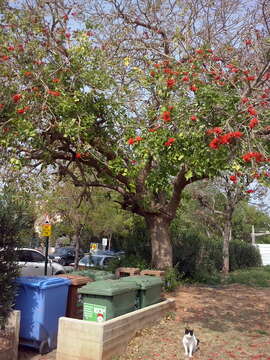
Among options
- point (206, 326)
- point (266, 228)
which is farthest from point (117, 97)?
point (266, 228)

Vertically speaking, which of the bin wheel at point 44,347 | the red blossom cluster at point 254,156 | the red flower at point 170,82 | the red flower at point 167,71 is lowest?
the bin wheel at point 44,347

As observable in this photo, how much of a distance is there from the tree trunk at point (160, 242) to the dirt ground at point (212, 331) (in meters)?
1.17

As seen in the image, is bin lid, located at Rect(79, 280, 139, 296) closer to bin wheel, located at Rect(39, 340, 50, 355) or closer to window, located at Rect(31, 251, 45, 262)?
bin wheel, located at Rect(39, 340, 50, 355)

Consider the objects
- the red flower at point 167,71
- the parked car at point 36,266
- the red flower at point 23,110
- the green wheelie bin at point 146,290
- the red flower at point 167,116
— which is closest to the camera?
the red flower at point 167,116

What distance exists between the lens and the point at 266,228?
5231 centimetres

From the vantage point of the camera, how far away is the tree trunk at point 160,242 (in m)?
12.1

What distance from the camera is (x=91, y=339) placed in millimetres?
5637

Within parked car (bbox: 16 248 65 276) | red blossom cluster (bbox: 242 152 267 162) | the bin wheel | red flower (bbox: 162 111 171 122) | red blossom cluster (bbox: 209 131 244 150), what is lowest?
the bin wheel

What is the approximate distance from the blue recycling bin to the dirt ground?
0.23m

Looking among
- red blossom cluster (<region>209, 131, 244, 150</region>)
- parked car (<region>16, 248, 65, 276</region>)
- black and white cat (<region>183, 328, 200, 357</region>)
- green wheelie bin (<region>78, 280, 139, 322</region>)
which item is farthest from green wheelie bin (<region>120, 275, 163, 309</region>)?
parked car (<region>16, 248, 65, 276</region>)

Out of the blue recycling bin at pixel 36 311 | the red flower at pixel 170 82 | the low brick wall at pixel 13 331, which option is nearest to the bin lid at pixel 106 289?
the blue recycling bin at pixel 36 311

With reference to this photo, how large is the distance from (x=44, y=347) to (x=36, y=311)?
58 cm

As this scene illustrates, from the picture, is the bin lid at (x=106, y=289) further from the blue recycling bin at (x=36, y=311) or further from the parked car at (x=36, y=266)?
the parked car at (x=36, y=266)

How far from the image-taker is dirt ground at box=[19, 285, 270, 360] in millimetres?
6113
